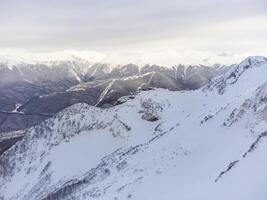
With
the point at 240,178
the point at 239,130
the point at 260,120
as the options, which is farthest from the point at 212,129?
the point at 240,178

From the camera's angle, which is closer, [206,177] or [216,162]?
Answer: [206,177]

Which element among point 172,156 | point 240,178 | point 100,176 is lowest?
point 100,176

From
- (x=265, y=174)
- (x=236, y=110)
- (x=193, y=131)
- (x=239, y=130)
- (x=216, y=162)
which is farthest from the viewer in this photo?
(x=193, y=131)

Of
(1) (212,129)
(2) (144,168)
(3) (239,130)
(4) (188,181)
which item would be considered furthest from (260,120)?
(2) (144,168)

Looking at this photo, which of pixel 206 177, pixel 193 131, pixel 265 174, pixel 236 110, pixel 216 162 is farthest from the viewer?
pixel 193 131

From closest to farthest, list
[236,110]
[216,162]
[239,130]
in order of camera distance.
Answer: [216,162]
[239,130]
[236,110]

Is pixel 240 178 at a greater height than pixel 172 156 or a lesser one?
greater

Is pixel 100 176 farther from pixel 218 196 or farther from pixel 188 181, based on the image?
pixel 218 196

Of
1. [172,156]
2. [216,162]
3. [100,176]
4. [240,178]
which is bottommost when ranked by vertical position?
[100,176]

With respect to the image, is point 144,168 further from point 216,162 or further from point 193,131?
point 216,162
